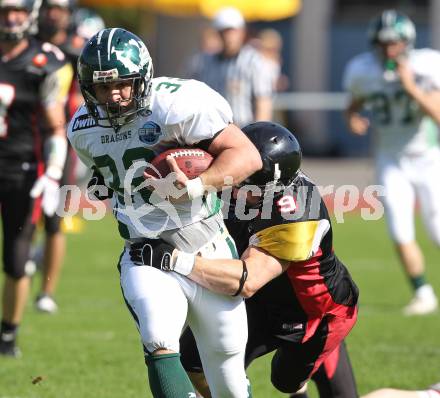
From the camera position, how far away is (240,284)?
370cm

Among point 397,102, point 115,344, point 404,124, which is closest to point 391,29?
point 397,102

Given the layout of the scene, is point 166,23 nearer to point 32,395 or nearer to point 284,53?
point 284,53

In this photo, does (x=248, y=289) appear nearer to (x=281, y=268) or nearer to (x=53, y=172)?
(x=281, y=268)

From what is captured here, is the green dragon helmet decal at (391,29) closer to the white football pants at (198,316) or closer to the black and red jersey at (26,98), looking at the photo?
the black and red jersey at (26,98)

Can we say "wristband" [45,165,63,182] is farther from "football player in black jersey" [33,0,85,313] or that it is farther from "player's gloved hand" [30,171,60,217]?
"football player in black jersey" [33,0,85,313]

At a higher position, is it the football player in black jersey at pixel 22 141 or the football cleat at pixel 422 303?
the football player in black jersey at pixel 22 141

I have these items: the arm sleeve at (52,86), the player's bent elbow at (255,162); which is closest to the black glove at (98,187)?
the player's bent elbow at (255,162)

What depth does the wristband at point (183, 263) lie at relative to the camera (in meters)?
3.68

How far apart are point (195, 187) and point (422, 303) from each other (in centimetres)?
371

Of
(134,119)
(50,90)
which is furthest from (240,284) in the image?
(50,90)

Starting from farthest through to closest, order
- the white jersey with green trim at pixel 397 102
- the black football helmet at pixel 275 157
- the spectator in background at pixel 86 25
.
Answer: the spectator in background at pixel 86 25
the white jersey with green trim at pixel 397 102
the black football helmet at pixel 275 157

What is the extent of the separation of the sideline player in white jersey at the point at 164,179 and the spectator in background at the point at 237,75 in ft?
17.4

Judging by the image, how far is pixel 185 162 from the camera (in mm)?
3707

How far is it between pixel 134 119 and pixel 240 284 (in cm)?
65
